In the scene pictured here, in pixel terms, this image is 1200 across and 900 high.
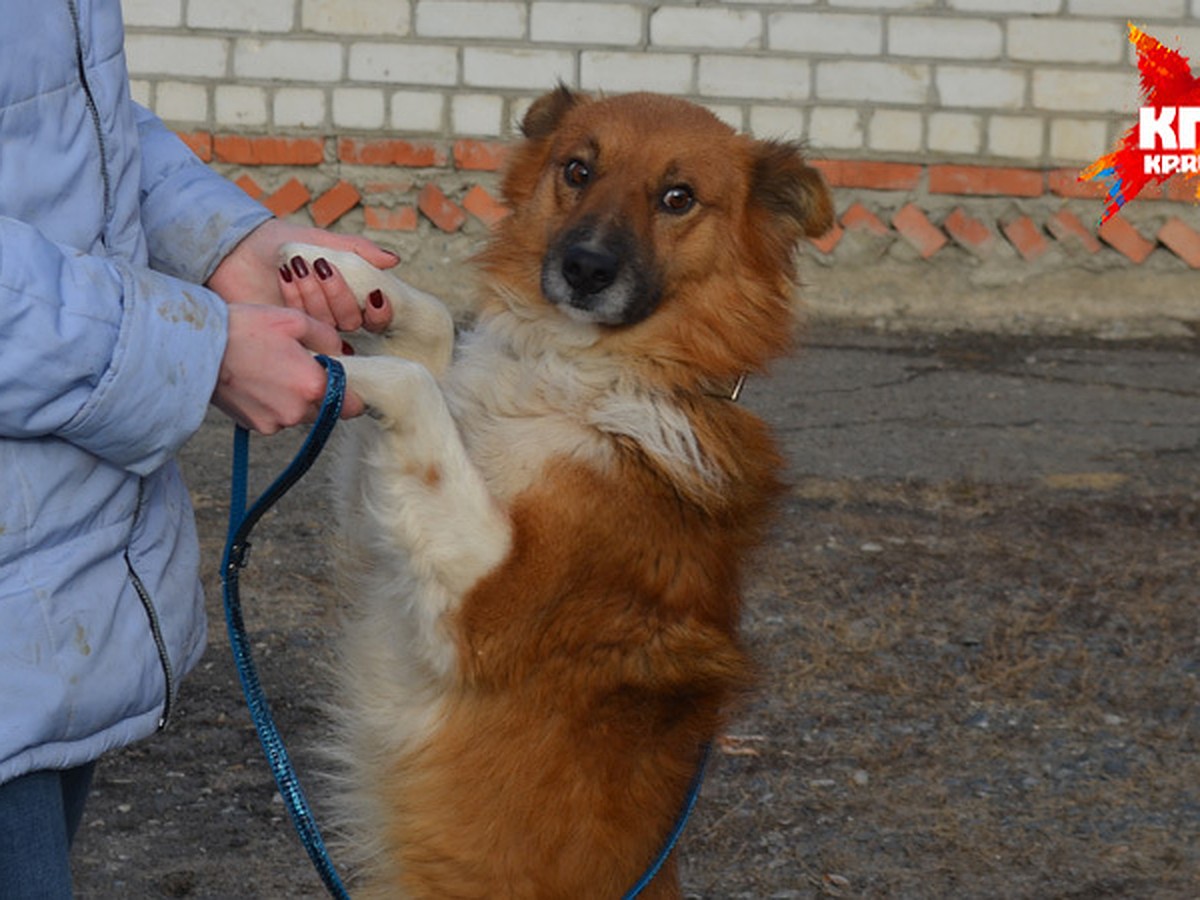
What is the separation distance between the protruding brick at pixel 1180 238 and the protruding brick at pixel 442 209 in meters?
3.85

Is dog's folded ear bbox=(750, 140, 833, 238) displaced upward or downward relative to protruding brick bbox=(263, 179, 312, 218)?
upward

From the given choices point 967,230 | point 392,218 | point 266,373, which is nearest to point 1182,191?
point 967,230

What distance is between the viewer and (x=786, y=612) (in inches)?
219

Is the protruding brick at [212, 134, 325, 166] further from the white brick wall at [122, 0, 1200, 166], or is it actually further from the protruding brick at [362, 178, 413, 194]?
the protruding brick at [362, 178, 413, 194]

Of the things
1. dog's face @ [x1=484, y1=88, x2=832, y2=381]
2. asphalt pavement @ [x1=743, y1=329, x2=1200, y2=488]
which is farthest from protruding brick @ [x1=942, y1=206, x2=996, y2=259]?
dog's face @ [x1=484, y1=88, x2=832, y2=381]

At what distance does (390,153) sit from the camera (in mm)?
9289

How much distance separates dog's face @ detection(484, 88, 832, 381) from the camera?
317cm

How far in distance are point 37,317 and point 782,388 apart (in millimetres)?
6583

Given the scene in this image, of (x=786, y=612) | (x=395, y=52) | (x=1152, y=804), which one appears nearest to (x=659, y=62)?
(x=395, y=52)

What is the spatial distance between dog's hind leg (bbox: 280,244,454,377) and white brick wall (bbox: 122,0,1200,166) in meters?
6.15

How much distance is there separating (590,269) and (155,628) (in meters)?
1.25

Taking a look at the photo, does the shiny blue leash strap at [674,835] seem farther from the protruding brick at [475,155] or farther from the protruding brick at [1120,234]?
the protruding brick at [1120,234]

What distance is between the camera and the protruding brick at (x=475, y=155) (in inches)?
364

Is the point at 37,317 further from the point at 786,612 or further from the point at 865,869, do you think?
the point at 786,612
